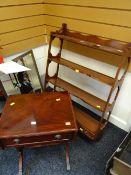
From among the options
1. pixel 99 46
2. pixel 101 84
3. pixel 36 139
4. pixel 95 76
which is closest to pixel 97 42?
pixel 99 46

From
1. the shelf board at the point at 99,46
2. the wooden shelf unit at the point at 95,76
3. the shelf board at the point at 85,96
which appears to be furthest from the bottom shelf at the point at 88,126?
the shelf board at the point at 99,46

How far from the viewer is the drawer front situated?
1.25m

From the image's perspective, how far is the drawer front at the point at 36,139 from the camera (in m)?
1.25

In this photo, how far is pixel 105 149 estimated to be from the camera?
5.57 feet

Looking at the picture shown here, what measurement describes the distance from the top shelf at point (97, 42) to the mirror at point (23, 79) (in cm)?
51

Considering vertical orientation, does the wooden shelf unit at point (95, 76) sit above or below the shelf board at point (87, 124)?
above

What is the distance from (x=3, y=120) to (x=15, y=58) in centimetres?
85

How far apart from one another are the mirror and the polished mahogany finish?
56 centimetres

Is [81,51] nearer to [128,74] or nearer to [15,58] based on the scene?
[128,74]

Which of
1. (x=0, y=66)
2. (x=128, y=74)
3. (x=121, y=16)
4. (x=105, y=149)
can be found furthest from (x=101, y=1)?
(x=105, y=149)

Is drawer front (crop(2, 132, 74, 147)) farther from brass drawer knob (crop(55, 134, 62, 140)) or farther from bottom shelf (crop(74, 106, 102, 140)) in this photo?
bottom shelf (crop(74, 106, 102, 140))

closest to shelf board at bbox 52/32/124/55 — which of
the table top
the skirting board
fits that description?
the table top

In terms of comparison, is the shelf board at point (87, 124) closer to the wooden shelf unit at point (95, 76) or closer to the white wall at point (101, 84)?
the wooden shelf unit at point (95, 76)

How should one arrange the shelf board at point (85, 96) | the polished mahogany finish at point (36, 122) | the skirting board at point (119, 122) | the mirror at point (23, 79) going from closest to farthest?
the polished mahogany finish at point (36, 122)
the shelf board at point (85, 96)
the skirting board at point (119, 122)
the mirror at point (23, 79)
